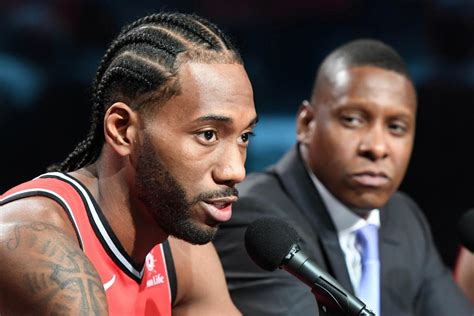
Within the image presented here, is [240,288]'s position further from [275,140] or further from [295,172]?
[275,140]

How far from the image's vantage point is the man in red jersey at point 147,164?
1.50 meters

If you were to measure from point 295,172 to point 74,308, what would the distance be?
108 cm

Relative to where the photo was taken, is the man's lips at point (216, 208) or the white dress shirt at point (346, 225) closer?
the man's lips at point (216, 208)

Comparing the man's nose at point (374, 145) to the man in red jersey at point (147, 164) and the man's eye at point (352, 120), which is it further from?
the man in red jersey at point (147, 164)

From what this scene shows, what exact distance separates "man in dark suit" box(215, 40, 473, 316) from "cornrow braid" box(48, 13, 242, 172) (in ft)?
2.10

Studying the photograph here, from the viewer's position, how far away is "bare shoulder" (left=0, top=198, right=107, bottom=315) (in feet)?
4.38

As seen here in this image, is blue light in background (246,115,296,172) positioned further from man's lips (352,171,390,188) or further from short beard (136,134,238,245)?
short beard (136,134,238,245)

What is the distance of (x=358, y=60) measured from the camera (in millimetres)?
2326

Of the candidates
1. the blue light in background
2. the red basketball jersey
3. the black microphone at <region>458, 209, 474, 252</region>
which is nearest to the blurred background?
the blue light in background

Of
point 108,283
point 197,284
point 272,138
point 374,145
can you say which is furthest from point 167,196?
point 272,138

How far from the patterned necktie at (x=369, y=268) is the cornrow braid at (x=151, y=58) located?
851 mm

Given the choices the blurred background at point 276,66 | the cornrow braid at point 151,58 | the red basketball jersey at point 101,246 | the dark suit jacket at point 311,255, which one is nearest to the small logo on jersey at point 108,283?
the red basketball jersey at point 101,246

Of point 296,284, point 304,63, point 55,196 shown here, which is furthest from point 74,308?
point 304,63

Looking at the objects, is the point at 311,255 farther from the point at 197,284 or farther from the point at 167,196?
the point at 167,196
